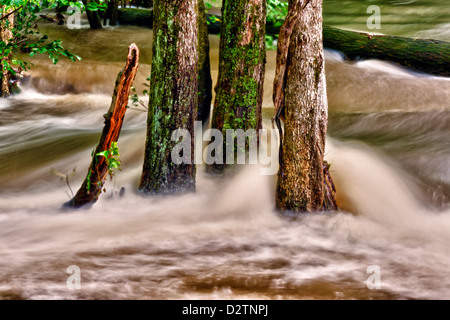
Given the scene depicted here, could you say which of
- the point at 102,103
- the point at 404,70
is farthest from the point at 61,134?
the point at 404,70

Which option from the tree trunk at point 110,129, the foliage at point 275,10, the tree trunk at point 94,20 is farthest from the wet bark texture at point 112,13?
the tree trunk at point 110,129

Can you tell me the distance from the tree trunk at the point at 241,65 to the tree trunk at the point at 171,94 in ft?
1.88

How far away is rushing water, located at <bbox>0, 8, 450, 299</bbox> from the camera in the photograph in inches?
208

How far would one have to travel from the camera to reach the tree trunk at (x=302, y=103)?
649 cm

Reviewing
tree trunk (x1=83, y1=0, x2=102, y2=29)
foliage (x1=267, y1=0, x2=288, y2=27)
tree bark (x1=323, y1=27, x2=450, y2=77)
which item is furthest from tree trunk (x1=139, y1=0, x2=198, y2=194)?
tree trunk (x1=83, y1=0, x2=102, y2=29)

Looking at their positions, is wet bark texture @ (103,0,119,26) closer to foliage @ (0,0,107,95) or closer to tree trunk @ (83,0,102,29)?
tree trunk @ (83,0,102,29)

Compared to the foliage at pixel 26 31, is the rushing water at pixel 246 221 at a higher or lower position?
lower

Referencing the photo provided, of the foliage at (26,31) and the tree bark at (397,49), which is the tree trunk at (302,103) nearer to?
the foliage at (26,31)

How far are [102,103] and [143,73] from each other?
3.96ft

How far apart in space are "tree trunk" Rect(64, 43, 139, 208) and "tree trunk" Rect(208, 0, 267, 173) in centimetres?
138

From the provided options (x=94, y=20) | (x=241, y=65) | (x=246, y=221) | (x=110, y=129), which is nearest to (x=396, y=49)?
(x=241, y=65)

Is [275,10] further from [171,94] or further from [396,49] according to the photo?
[396,49]

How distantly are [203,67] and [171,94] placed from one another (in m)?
1.75
